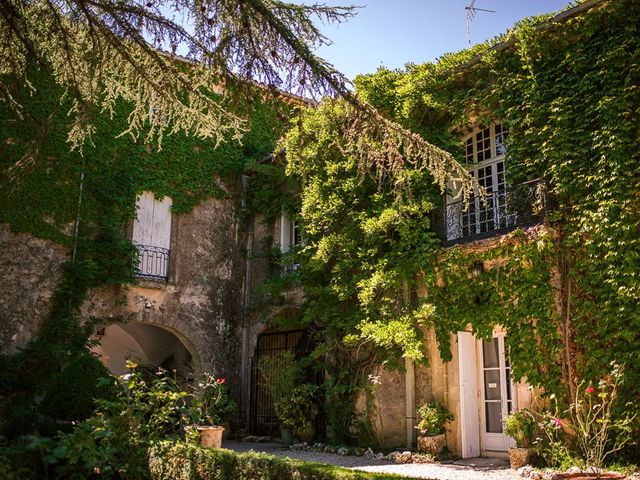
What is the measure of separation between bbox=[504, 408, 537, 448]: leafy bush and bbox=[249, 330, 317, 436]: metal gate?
5.51m

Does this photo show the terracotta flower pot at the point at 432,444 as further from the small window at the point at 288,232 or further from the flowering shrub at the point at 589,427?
the small window at the point at 288,232

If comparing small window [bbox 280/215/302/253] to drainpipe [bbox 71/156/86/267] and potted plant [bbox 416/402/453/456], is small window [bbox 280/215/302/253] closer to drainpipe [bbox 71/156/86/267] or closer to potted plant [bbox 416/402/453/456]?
drainpipe [bbox 71/156/86/267]

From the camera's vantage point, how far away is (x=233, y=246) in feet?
46.7

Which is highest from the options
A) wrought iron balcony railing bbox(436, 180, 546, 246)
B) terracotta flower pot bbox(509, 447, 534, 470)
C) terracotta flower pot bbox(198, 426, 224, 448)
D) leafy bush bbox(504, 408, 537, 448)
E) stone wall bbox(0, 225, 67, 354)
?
wrought iron balcony railing bbox(436, 180, 546, 246)

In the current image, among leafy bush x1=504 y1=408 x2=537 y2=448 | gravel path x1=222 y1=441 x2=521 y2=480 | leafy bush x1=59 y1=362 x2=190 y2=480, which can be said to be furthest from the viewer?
leafy bush x1=504 y1=408 x2=537 y2=448

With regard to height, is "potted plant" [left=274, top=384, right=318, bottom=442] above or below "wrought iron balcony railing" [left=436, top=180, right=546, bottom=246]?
below

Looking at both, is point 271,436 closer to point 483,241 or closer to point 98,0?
point 483,241

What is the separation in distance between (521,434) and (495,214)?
336cm

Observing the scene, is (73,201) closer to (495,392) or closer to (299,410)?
(299,410)

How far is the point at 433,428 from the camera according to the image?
9.20m

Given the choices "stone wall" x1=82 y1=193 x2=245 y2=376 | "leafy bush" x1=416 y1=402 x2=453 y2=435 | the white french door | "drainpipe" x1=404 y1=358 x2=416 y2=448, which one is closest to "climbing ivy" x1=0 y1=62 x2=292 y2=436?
"stone wall" x1=82 y1=193 x2=245 y2=376

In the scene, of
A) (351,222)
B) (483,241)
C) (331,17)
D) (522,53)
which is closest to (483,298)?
(483,241)

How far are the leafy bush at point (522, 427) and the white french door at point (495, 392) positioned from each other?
100cm

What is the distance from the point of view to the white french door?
9297 millimetres
